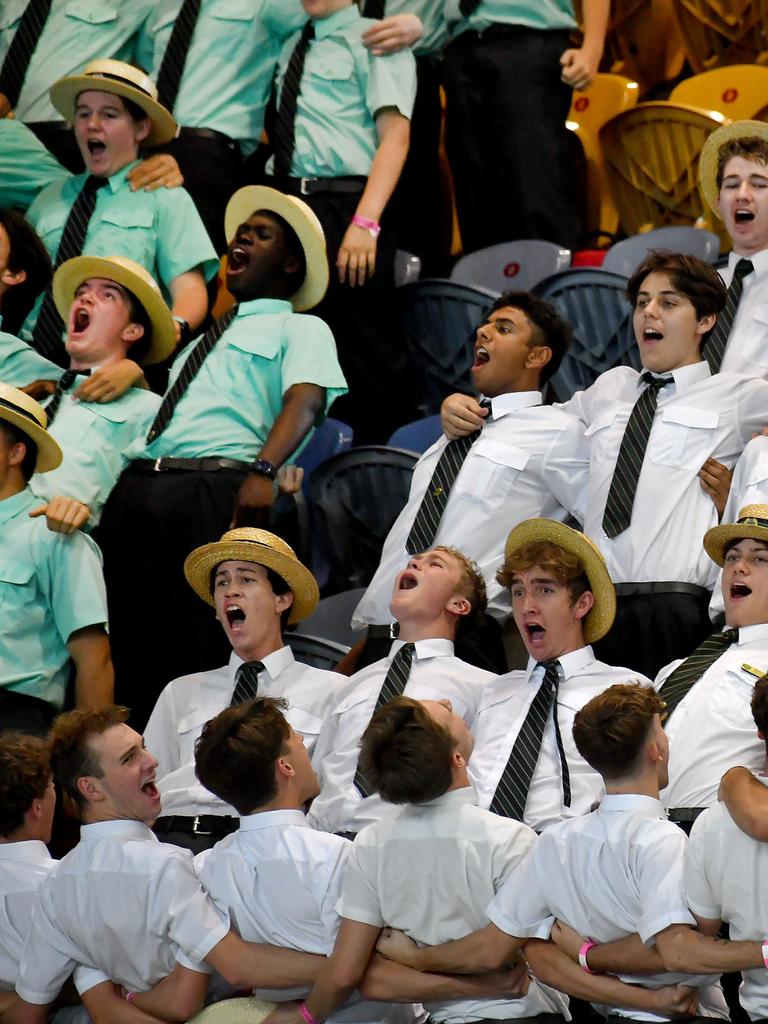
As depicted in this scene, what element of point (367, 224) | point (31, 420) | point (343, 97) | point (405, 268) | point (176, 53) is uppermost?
point (176, 53)

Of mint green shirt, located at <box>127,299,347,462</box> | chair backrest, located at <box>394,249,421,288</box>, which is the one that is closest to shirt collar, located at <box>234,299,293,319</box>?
mint green shirt, located at <box>127,299,347,462</box>

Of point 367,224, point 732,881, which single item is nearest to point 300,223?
point 367,224

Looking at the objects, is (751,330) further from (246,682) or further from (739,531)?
(246,682)

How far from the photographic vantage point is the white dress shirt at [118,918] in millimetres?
4129

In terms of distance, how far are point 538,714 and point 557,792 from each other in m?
0.22

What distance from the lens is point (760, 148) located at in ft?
18.9

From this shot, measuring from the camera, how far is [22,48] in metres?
7.58

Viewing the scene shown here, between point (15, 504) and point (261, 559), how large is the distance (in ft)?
2.70

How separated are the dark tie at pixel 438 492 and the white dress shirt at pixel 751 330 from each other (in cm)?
73

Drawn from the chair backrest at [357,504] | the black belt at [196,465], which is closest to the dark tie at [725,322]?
the chair backrest at [357,504]

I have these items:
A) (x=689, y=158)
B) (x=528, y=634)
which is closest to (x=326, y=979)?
(x=528, y=634)

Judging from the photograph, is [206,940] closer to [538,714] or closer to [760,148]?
[538,714]

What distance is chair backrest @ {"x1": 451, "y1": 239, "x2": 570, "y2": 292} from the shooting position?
686 cm

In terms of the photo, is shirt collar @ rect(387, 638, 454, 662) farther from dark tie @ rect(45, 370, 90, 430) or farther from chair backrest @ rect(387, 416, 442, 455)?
dark tie @ rect(45, 370, 90, 430)
